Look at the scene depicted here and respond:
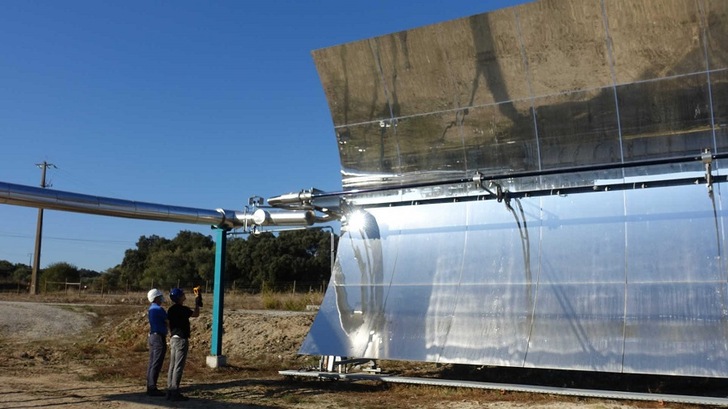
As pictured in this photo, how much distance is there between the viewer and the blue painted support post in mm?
13625

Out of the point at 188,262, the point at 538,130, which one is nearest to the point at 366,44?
the point at 538,130

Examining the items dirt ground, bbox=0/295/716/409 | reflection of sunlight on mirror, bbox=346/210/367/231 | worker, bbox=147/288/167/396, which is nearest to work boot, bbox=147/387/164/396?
worker, bbox=147/288/167/396

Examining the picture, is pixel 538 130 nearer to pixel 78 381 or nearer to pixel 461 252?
pixel 461 252

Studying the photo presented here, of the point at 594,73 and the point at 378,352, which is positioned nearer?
the point at 594,73

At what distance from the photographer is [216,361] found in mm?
13523

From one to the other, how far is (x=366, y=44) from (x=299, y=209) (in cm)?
324

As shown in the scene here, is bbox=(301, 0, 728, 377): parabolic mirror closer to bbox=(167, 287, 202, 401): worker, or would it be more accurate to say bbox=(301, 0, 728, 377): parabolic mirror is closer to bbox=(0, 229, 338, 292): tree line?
bbox=(167, 287, 202, 401): worker

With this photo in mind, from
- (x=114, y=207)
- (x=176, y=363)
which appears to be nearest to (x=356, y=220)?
(x=176, y=363)

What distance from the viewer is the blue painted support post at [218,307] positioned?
1362cm

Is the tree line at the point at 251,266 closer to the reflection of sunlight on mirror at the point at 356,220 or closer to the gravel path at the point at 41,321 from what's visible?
the gravel path at the point at 41,321

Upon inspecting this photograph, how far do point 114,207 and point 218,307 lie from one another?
3043 millimetres

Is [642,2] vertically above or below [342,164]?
above

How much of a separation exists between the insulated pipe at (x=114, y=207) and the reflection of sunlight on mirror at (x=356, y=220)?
105 inches

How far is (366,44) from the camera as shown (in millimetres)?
10695
